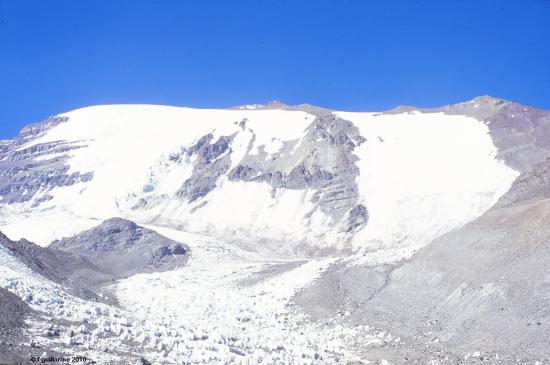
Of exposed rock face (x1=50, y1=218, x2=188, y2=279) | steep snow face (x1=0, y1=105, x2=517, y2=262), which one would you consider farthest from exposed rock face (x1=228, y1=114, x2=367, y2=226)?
exposed rock face (x1=50, y1=218, x2=188, y2=279)

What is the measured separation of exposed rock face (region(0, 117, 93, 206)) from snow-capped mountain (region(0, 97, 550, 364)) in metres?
0.53

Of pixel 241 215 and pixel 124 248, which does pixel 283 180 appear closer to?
pixel 241 215

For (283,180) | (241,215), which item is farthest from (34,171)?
(283,180)

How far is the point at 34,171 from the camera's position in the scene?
163000mm

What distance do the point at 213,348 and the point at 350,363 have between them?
6.91 meters

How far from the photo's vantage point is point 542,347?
86.7 ft

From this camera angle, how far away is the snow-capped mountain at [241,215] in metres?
32.1

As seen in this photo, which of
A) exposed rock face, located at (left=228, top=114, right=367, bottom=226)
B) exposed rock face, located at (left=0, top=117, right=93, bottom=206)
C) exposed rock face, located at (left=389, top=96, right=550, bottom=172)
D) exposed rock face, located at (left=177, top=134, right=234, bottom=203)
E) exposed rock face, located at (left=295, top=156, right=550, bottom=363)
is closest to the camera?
exposed rock face, located at (left=295, top=156, right=550, bottom=363)

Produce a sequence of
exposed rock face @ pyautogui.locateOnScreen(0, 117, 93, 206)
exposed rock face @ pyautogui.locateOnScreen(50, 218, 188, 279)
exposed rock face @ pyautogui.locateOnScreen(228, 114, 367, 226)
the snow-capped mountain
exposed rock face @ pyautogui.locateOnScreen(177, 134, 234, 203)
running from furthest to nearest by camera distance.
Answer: exposed rock face @ pyautogui.locateOnScreen(0, 117, 93, 206)
exposed rock face @ pyautogui.locateOnScreen(177, 134, 234, 203)
exposed rock face @ pyautogui.locateOnScreen(228, 114, 367, 226)
exposed rock face @ pyautogui.locateOnScreen(50, 218, 188, 279)
the snow-capped mountain

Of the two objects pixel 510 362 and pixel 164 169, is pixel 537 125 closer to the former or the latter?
pixel 164 169

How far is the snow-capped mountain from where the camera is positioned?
3209 centimetres

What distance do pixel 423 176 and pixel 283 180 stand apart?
25.9 meters

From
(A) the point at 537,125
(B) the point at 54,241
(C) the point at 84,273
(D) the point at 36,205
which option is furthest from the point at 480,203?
(D) the point at 36,205

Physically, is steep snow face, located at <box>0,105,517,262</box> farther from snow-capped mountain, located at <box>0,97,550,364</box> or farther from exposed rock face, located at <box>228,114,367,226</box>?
snow-capped mountain, located at <box>0,97,550,364</box>
